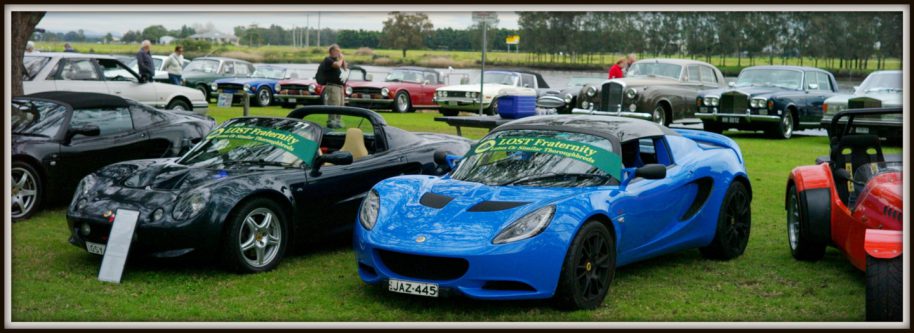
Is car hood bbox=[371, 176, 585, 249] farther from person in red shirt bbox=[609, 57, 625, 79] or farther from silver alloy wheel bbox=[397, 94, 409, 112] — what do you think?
silver alloy wheel bbox=[397, 94, 409, 112]

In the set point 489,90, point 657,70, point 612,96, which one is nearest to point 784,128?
point 657,70

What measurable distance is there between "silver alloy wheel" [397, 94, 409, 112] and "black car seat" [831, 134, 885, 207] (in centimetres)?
1986

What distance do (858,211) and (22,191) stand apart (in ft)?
25.6

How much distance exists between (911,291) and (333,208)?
465cm

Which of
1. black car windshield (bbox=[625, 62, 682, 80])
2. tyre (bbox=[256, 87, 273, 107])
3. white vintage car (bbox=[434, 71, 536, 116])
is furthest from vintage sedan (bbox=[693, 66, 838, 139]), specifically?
tyre (bbox=[256, 87, 273, 107])

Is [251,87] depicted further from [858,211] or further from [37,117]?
[858,211]

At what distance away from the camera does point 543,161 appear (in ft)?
23.7

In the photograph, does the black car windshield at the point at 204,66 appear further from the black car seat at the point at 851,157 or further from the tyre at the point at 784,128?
the black car seat at the point at 851,157

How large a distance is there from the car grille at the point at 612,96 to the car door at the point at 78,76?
10.5 meters

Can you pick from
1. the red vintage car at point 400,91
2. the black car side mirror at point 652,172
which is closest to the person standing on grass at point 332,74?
the red vintage car at point 400,91

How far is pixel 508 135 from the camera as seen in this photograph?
Answer: 7.63 m

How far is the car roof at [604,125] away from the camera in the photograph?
7609 millimetres

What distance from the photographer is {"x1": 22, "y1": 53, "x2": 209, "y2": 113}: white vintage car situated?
55.9 ft

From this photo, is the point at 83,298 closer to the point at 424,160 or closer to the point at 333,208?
the point at 333,208
